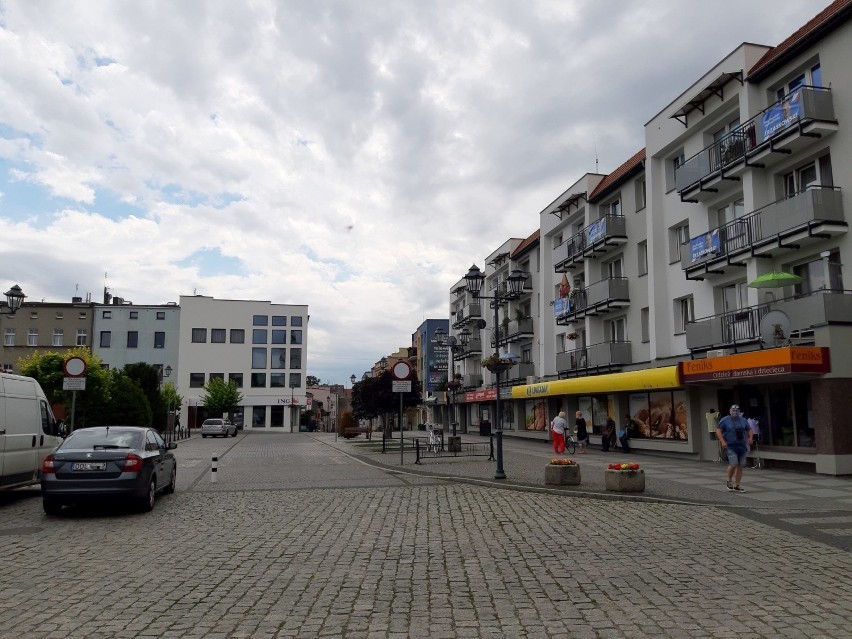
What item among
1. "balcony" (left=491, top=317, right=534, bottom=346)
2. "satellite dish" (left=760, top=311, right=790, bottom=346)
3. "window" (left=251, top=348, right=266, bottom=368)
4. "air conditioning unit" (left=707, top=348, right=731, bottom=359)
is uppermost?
"window" (left=251, top=348, right=266, bottom=368)

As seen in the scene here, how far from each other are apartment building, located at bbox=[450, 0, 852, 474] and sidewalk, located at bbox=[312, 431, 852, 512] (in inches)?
66.8

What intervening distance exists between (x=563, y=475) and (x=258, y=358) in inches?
2665

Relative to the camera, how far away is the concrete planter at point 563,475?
14.2 metres

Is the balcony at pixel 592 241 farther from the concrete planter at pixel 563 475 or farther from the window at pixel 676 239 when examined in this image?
the concrete planter at pixel 563 475

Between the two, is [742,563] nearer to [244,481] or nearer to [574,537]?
[574,537]

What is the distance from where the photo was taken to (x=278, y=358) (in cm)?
7875

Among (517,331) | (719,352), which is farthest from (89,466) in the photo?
(517,331)

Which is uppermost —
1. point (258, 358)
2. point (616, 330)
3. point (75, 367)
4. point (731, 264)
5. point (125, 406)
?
point (258, 358)

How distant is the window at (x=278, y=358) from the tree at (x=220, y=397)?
280 inches

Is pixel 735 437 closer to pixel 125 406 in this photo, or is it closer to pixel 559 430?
pixel 559 430

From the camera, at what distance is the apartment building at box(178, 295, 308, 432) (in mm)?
74938

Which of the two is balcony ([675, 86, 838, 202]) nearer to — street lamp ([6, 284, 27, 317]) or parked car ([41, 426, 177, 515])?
parked car ([41, 426, 177, 515])

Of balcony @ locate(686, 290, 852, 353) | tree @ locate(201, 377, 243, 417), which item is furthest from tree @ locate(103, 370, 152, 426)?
tree @ locate(201, 377, 243, 417)

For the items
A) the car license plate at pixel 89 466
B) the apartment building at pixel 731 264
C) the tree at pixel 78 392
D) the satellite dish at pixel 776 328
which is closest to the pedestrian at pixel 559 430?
the apartment building at pixel 731 264
